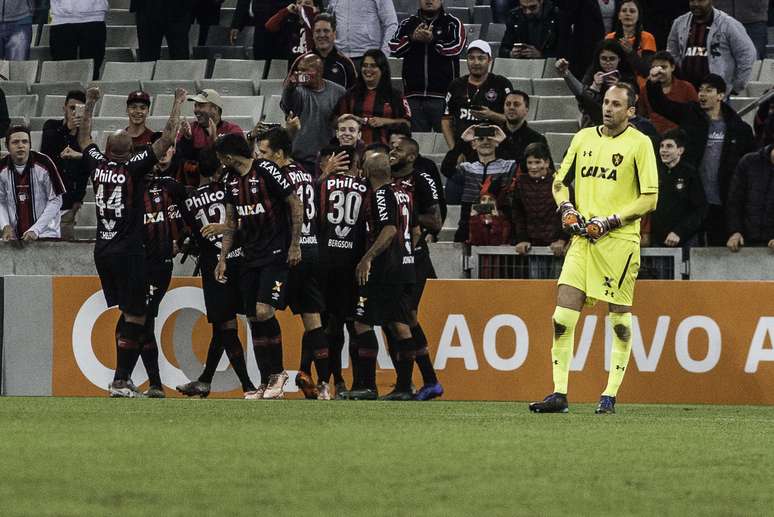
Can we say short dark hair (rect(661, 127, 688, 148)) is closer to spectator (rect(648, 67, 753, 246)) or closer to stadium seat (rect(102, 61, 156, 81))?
spectator (rect(648, 67, 753, 246))

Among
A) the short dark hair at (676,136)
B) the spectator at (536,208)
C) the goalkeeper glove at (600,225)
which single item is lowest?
the goalkeeper glove at (600,225)

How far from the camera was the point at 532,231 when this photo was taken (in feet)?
43.7

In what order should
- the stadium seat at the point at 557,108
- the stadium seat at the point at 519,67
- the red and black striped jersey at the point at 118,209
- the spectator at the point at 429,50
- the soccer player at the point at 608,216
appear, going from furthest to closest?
the stadium seat at the point at 519,67
the stadium seat at the point at 557,108
the spectator at the point at 429,50
the red and black striped jersey at the point at 118,209
the soccer player at the point at 608,216

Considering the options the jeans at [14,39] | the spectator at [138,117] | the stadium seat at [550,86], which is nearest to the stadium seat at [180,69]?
the jeans at [14,39]

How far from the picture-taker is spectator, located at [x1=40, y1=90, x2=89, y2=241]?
15297 mm

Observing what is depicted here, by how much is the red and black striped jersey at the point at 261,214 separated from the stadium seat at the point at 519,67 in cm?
573

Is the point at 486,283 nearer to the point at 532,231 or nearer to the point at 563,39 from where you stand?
the point at 532,231

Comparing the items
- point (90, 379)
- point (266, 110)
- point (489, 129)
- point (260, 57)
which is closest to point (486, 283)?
point (489, 129)

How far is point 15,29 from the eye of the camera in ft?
60.1

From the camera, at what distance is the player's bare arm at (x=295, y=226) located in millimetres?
11578

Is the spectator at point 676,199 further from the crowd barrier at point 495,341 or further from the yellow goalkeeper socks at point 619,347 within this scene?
the yellow goalkeeper socks at point 619,347

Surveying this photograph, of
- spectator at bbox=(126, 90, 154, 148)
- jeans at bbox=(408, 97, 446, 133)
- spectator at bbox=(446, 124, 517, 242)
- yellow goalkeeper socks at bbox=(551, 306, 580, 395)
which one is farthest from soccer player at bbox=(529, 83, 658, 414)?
jeans at bbox=(408, 97, 446, 133)

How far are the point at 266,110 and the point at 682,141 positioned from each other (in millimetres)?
5400

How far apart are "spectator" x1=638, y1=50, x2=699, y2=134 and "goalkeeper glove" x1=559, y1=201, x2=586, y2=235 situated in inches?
173
